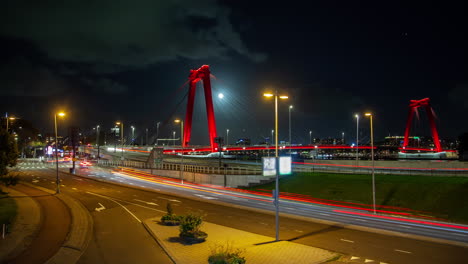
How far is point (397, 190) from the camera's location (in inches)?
1303

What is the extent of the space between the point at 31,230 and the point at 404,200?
28.6m

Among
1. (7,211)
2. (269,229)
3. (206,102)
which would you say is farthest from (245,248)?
(206,102)

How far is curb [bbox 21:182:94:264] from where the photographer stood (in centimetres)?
1454

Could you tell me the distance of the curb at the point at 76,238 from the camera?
47.7 feet

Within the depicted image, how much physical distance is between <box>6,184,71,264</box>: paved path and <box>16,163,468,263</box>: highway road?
1738 mm

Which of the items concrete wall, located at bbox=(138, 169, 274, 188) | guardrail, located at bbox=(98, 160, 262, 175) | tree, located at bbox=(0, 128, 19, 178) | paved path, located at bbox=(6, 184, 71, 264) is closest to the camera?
paved path, located at bbox=(6, 184, 71, 264)

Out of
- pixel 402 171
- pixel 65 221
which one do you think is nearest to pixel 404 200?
pixel 402 171

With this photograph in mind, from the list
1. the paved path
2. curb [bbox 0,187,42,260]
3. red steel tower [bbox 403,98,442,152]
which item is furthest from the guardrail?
red steel tower [bbox 403,98,442,152]

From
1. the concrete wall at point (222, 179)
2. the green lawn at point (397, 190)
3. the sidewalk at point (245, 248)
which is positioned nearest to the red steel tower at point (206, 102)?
the concrete wall at point (222, 179)

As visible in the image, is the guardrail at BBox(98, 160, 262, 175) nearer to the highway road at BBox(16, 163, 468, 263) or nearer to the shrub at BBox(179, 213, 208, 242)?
the highway road at BBox(16, 163, 468, 263)

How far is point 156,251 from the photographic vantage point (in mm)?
15734

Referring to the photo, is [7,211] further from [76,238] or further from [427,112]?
[427,112]

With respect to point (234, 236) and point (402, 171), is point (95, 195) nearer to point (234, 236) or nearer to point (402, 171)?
point (234, 236)

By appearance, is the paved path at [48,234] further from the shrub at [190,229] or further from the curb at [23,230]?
the shrub at [190,229]
